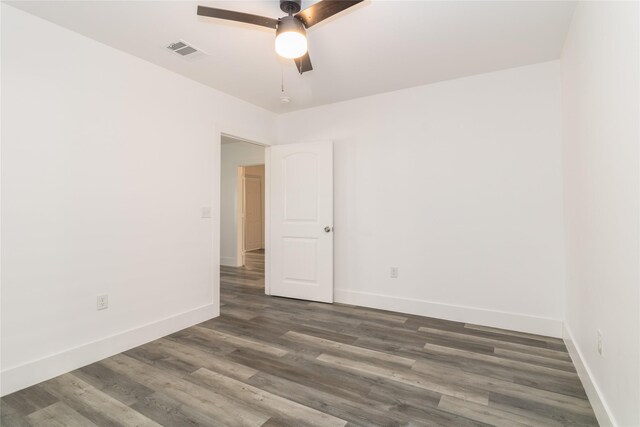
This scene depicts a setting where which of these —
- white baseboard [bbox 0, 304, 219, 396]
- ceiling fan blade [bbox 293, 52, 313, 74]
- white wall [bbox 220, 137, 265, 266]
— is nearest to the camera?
white baseboard [bbox 0, 304, 219, 396]

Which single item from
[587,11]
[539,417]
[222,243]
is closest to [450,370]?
[539,417]

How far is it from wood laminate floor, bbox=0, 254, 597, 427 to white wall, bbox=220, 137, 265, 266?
3429 millimetres

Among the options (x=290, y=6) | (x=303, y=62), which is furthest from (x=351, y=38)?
(x=290, y=6)

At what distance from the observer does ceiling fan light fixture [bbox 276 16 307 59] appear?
1850 mm

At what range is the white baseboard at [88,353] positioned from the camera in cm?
209

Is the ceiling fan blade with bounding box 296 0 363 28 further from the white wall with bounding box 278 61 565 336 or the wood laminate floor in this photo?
the wood laminate floor

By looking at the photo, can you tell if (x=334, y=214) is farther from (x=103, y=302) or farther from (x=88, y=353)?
(x=88, y=353)

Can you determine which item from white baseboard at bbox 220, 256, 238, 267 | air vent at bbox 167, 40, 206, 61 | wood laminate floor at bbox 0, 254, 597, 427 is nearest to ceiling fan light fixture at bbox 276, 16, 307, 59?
air vent at bbox 167, 40, 206, 61

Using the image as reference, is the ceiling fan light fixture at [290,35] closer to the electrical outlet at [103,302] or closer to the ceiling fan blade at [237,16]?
the ceiling fan blade at [237,16]

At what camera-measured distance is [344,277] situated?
4.05m

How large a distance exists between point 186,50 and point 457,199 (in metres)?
3.01

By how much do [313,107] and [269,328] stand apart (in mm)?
2889

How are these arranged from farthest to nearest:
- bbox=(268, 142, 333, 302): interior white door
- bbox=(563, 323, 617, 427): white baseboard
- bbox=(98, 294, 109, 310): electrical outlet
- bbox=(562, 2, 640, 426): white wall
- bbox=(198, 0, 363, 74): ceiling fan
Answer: bbox=(268, 142, 333, 302): interior white door < bbox=(98, 294, 109, 310): electrical outlet < bbox=(198, 0, 363, 74): ceiling fan < bbox=(563, 323, 617, 427): white baseboard < bbox=(562, 2, 640, 426): white wall

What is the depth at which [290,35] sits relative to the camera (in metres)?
1.85
